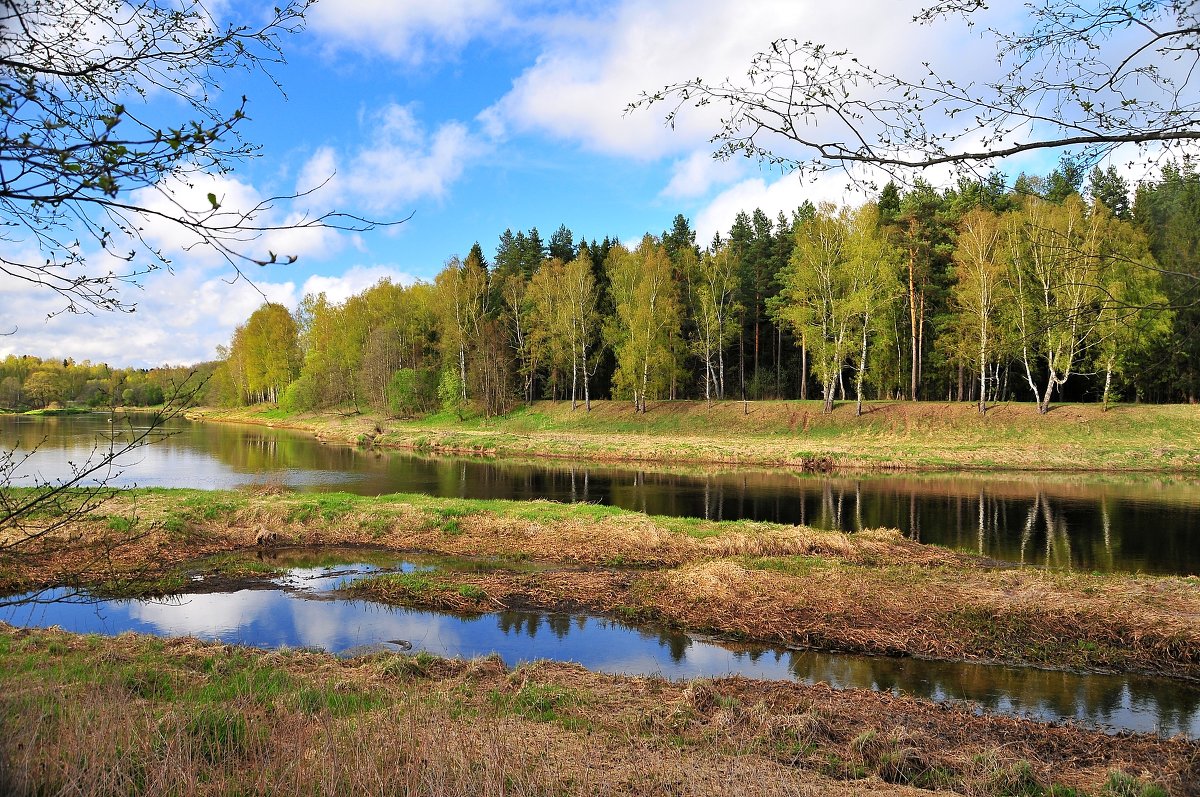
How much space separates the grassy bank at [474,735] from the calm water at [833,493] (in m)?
9.88

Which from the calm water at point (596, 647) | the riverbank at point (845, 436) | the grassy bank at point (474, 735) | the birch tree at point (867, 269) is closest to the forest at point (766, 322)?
the birch tree at point (867, 269)

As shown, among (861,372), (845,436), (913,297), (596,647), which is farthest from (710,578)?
(913,297)

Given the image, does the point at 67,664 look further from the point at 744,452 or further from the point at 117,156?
the point at 744,452

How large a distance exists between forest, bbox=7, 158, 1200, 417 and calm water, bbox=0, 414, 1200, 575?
228 inches

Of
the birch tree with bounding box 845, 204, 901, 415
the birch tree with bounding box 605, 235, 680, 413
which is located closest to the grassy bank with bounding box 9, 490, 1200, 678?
the birch tree with bounding box 845, 204, 901, 415

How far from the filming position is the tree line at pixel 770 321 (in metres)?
40.7

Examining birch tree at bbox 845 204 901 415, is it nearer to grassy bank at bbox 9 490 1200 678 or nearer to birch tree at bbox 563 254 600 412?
birch tree at bbox 563 254 600 412

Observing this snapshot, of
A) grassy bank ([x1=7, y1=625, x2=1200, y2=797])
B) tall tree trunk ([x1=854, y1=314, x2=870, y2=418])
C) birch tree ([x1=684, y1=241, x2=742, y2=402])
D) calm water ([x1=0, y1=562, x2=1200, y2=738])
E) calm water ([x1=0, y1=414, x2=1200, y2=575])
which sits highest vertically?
birch tree ([x1=684, y1=241, x2=742, y2=402])

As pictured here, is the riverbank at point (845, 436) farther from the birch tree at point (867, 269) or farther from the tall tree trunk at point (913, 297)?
the tall tree trunk at point (913, 297)

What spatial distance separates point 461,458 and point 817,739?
34.8 m

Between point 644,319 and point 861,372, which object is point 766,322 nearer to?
point 644,319

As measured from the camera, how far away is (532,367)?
56031 mm

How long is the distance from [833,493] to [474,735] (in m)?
23.7

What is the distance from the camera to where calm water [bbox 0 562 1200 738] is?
8.98 meters
